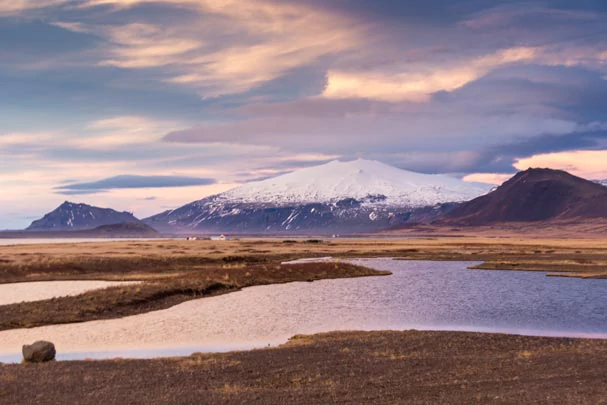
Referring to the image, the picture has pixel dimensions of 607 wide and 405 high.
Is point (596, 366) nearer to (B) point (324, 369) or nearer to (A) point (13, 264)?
(B) point (324, 369)

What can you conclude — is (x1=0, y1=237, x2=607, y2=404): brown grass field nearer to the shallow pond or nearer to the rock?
the rock

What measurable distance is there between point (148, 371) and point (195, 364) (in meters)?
2.13

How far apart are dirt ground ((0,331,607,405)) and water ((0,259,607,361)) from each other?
5339 millimetres

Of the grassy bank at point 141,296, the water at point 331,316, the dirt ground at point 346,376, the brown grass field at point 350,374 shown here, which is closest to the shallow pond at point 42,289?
the grassy bank at point 141,296

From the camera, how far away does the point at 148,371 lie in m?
27.9

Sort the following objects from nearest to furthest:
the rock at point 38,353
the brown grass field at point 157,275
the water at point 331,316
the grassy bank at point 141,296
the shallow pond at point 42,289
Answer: the rock at point 38,353 → the water at point 331,316 → the grassy bank at point 141,296 → the brown grass field at point 157,275 → the shallow pond at point 42,289

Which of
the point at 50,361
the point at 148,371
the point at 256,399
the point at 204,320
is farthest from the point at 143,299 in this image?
the point at 256,399

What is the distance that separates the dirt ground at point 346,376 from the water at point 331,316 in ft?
17.5

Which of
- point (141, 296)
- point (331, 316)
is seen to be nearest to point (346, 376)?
point (331, 316)

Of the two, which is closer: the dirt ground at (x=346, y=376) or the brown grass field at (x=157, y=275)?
the dirt ground at (x=346, y=376)

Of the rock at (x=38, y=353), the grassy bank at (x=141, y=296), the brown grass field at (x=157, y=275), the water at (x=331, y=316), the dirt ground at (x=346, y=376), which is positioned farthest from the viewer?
the brown grass field at (x=157, y=275)

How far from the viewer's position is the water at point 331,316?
3762 cm

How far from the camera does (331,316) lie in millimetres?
47531

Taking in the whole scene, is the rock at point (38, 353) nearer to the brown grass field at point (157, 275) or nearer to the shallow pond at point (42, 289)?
the brown grass field at point (157, 275)
